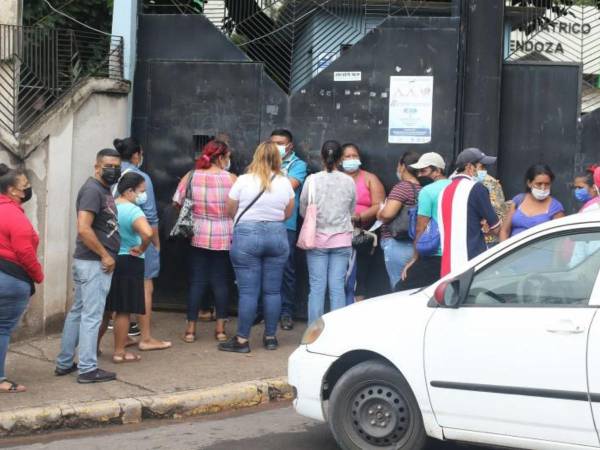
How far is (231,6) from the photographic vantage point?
10820 mm

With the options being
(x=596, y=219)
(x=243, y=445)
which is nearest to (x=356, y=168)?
(x=243, y=445)

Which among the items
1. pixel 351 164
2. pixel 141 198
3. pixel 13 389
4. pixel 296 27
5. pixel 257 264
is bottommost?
pixel 13 389

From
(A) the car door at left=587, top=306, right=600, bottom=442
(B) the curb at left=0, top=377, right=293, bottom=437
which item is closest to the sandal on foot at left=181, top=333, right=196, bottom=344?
(B) the curb at left=0, top=377, right=293, bottom=437

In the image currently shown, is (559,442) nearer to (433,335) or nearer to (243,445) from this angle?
(433,335)

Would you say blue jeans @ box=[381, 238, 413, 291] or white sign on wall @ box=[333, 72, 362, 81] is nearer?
blue jeans @ box=[381, 238, 413, 291]

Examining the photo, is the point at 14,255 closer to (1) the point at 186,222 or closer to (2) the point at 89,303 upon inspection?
(2) the point at 89,303

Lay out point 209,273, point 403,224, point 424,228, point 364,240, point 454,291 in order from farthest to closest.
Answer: point 364,240 < point 209,273 < point 403,224 < point 424,228 < point 454,291

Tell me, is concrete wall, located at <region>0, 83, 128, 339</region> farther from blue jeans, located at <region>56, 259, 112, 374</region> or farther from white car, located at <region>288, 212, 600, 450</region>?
white car, located at <region>288, 212, 600, 450</region>

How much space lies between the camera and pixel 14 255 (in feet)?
24.4

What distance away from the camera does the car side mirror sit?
5891 millimetres

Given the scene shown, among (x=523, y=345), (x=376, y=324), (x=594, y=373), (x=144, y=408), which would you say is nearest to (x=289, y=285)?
(x=144, y=408)

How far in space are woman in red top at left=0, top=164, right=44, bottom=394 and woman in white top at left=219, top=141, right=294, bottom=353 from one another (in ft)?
6.24

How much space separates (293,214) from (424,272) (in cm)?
208

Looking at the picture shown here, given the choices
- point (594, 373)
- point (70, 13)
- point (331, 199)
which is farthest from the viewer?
point (70, 13)
